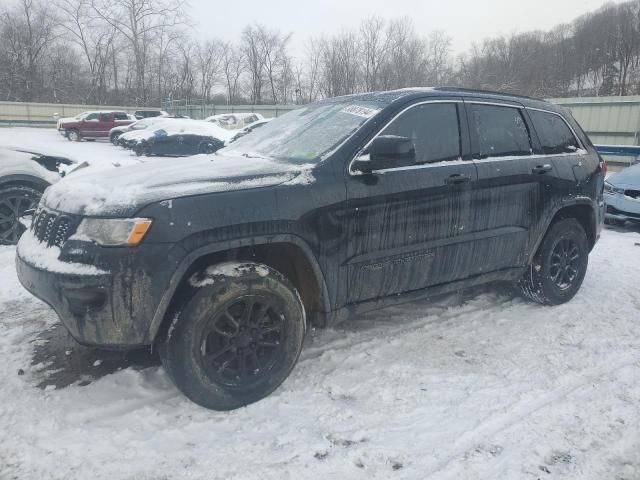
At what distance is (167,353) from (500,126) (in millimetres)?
3029

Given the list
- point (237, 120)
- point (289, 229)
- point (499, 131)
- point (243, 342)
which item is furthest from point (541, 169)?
point (237, 120)

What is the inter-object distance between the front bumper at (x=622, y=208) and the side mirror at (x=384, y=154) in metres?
6.00

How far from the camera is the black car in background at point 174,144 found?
1717cm

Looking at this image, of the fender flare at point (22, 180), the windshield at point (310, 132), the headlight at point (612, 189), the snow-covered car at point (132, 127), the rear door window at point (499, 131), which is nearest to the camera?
the windshield at point (310, 132)

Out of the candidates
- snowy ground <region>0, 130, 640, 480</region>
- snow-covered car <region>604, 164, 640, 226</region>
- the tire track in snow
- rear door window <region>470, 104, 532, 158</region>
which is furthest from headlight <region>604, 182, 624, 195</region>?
the tire track in snow

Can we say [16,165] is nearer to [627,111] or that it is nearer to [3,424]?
[3,424]

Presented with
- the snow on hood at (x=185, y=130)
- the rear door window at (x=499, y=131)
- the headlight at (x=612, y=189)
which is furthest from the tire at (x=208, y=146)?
the rear door window at (x=499, y=131)

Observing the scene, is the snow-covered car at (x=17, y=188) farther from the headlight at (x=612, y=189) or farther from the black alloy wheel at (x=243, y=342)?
the headlight at (x=612, y=189)

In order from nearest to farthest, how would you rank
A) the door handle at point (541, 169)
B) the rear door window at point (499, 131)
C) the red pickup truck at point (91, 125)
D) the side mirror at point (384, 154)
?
the side mirror at point (384, 154) < the rear door window at point (499, 131) < the door handle at point (541, 169) < the red pickup truck at point (91, 125)

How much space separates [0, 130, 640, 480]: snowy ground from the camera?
2434mm

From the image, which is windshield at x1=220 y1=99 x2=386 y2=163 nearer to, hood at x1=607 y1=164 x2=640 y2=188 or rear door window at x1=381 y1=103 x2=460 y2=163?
rear door window at x1=381 y1=103 x2=460 y2=163

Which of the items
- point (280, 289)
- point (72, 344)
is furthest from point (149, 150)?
point (280, 289)

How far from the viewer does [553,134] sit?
4441mm

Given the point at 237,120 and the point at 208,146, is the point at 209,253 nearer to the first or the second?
the point at 208,146
